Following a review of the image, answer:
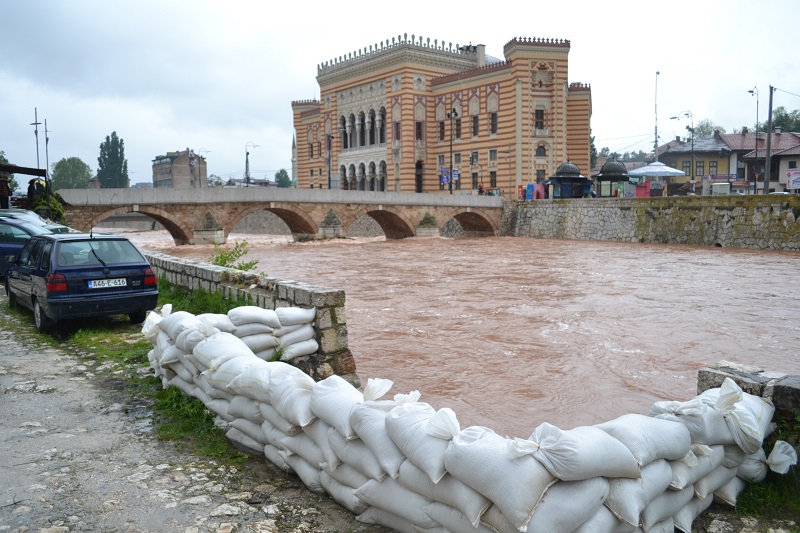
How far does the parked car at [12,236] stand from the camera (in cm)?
1241

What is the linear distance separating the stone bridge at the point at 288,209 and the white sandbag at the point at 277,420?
23376 millimetres

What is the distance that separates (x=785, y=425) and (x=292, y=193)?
94.2 ft

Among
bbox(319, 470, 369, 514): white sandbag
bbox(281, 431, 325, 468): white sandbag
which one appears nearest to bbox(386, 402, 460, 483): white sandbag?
bbox(319, 470, 369, 514): white sandbag

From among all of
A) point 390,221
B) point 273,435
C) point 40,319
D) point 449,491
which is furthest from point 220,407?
point 390,221

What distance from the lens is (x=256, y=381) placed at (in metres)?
4.18

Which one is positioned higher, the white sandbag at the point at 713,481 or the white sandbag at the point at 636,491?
the white sandbag at the point at 636,491

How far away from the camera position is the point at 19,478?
374 cm

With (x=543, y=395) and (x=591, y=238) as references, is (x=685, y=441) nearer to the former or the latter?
(x=543, y=395)

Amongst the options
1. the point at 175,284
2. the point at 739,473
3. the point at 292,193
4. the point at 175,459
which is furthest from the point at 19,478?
the point at 292,193

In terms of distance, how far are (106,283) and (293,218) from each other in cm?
2494

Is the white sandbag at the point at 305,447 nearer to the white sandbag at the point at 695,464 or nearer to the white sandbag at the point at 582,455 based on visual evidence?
the white sandbag at the point at 582,455

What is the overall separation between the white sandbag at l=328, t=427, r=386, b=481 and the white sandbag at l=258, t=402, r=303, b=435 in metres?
0.32

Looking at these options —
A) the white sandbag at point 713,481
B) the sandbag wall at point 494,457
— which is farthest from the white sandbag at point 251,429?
the white sandbag at point 713,481

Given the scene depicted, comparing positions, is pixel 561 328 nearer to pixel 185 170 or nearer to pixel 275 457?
pixel 275 457
